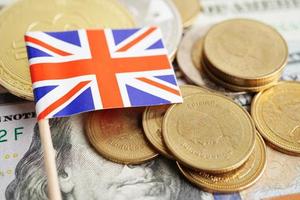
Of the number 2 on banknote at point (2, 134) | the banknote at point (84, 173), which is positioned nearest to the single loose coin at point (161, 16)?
the banknote at point (84, 173)

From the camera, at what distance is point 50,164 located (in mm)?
777

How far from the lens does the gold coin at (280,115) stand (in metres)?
0.88

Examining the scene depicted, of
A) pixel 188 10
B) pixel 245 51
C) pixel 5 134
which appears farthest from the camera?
pixel 188 10

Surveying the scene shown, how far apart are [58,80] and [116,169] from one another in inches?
8.5

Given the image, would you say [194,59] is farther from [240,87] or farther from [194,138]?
[194,138]

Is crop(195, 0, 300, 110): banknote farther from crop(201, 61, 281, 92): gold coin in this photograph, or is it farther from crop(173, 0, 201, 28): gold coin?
crop(201, 61, 281, 92): gold coin

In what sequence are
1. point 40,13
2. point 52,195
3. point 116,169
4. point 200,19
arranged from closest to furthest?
point 52,195, point 116,169, point 40,13, point 200,19

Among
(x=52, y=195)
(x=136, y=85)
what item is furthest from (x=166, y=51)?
(x=52, y=195)

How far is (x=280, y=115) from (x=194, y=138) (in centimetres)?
22

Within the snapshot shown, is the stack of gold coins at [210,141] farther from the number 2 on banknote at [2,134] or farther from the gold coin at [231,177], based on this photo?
the number 2 on banknote at [2,134]

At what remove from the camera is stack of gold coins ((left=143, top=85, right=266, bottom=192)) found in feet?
2.63

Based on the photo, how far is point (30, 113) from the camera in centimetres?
93

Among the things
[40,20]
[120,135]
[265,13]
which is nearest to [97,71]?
[120,135]

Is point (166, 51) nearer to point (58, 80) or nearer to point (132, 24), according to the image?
point (132, 24)
